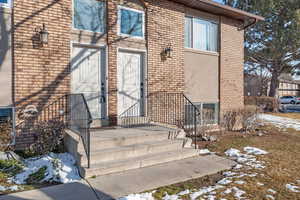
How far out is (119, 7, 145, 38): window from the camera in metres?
6.16

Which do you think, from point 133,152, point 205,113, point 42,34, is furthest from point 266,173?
point 42,34

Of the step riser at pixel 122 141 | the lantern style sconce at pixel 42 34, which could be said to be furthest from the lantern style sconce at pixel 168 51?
the lantern style sconce at pixel 42 34

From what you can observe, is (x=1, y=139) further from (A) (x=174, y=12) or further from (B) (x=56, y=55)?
(A) (x=174, y=12)

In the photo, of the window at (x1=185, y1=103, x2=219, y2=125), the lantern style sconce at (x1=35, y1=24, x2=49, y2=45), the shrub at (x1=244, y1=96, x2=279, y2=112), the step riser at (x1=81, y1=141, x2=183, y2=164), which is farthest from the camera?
the shrub at (x1=244, y1=96, x2=279, y2=112)

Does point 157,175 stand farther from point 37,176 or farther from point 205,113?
point 205,113

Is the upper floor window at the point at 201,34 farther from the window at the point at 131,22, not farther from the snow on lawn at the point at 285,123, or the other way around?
the snow on lawn at the point at 285,123

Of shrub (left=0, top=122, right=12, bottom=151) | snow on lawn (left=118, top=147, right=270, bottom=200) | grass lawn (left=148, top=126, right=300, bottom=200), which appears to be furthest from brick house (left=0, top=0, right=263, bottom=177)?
snow on lawn (left=118, top=147, right=270, bottom=200)

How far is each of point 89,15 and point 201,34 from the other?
418 centimetres

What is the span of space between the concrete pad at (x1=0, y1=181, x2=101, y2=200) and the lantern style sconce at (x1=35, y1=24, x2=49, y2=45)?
3311 mm

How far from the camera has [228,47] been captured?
27.7 ft

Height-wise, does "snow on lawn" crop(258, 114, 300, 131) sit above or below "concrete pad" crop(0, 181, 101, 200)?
above

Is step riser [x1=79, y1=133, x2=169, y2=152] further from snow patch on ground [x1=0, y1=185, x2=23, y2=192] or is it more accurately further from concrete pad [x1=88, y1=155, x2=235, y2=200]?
snow patch on ground [x1=0, y1=185, x2=23, y2=192]

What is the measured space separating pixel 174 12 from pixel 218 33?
2.18 meters

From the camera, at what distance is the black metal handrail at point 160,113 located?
6.25 metres
